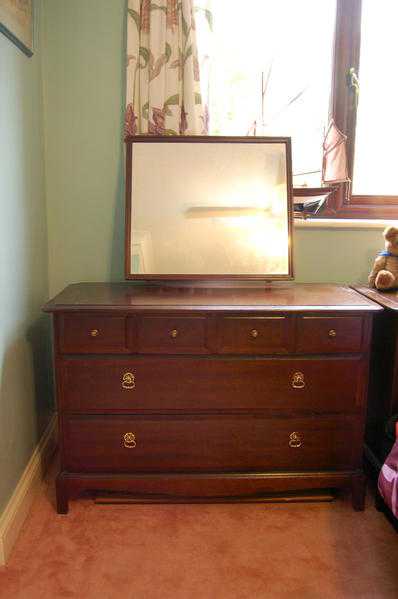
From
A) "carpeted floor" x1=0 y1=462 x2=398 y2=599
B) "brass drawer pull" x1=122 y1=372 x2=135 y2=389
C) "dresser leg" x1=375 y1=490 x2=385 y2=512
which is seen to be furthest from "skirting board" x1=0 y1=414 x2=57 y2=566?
"dresser leg" x1=375 y1=490 x2=385 y2=512

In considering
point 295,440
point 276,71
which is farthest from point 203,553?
point 276,71

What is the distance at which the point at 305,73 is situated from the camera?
220cm

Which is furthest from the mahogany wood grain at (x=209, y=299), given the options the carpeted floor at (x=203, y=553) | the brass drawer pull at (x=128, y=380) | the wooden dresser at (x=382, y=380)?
the carpeted floor at (x=203, y=553)

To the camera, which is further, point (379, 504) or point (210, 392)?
point (379, 504)

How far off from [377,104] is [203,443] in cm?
172

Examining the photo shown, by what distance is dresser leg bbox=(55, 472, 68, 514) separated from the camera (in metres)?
1.82

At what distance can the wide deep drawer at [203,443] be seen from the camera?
180cm

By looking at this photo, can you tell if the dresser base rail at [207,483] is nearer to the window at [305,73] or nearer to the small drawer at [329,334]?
the small drawer at [329,334]

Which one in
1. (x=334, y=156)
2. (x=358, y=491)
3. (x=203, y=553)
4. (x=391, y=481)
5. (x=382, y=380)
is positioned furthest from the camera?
(x=334, y=156)

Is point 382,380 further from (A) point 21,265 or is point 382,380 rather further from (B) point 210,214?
(A) point 21,265

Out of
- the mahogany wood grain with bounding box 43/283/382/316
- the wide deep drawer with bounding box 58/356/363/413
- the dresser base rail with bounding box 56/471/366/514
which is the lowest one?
the dresser base rail with bounding box 56/471/366/514

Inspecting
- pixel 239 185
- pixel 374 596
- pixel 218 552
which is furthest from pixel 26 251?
pixel 374 596

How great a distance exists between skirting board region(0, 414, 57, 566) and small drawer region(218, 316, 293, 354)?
0.92 metres

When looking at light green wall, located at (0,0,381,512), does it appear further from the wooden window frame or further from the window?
the window
